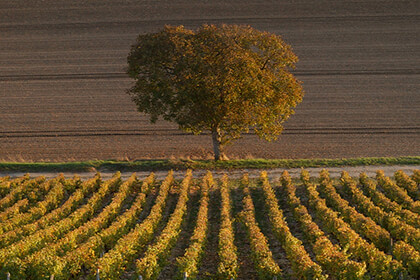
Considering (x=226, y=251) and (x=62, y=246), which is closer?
(x=226, y=251)

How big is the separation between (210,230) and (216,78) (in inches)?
429

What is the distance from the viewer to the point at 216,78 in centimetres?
3106

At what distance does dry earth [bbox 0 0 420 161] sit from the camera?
3944 cm

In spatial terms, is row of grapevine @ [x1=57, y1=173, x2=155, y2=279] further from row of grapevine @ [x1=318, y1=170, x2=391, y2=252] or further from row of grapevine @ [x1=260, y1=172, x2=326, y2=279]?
row of grapevine @ [x1=318, y1=170, x2=391, y2=252]

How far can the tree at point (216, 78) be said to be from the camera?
31.5 metres

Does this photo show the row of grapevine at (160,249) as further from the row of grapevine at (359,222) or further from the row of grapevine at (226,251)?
the row of grapevine at (359,222)

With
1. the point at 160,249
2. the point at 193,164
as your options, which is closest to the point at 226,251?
the point at 160,249

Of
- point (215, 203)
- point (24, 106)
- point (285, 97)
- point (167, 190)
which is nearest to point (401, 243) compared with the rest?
point (215, 203)

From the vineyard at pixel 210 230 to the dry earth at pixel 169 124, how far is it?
8.38m

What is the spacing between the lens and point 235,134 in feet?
112

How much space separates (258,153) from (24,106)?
22.3 metres

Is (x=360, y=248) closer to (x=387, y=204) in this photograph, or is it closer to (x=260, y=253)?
(x=260, y=253)

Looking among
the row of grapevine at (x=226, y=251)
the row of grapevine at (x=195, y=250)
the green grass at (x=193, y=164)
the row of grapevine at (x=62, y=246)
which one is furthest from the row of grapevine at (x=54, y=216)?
the row of grapevine at (x=226, y=251)

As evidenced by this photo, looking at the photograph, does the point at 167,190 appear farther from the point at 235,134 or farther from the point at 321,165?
the point at 321,165
